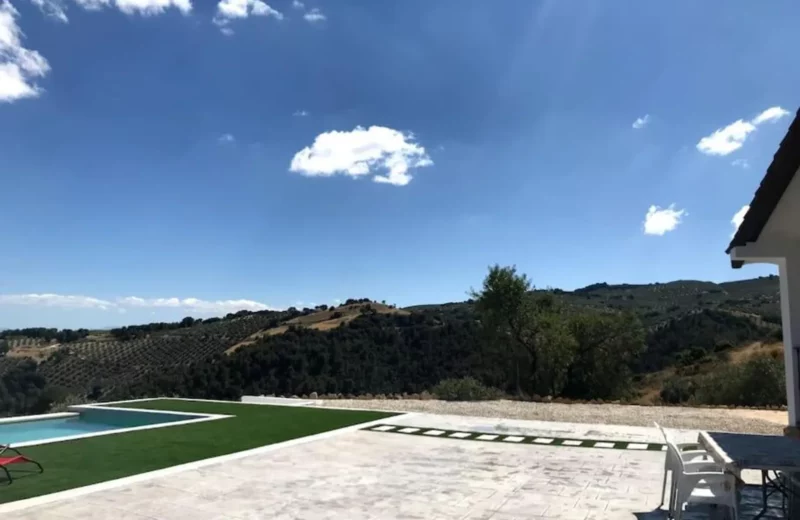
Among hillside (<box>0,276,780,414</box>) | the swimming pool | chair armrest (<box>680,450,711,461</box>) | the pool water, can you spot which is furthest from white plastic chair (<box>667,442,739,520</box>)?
hillside (<box>0,276,780,414</box>)

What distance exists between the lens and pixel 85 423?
1571 cm

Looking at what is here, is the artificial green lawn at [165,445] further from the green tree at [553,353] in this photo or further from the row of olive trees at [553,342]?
the green tree at [553,353]

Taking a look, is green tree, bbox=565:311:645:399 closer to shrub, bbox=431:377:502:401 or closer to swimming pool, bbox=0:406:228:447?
shrub, bbox=431:377:502:401

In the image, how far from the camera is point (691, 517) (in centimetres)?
575

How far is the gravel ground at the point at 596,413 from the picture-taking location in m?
12.7

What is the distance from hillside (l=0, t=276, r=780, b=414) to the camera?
31.5 m

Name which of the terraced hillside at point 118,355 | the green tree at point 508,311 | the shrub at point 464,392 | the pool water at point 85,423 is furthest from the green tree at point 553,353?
the terraced hillside at point 118,355

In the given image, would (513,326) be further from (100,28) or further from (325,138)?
(100,28)

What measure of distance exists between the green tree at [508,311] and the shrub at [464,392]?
3.81 metres

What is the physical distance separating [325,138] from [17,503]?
16.8m

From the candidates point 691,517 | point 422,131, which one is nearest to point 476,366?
point 422,131

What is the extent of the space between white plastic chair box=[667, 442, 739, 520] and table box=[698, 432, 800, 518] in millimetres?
117

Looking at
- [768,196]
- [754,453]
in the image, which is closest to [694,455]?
[754,453]

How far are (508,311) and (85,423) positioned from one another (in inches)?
571
